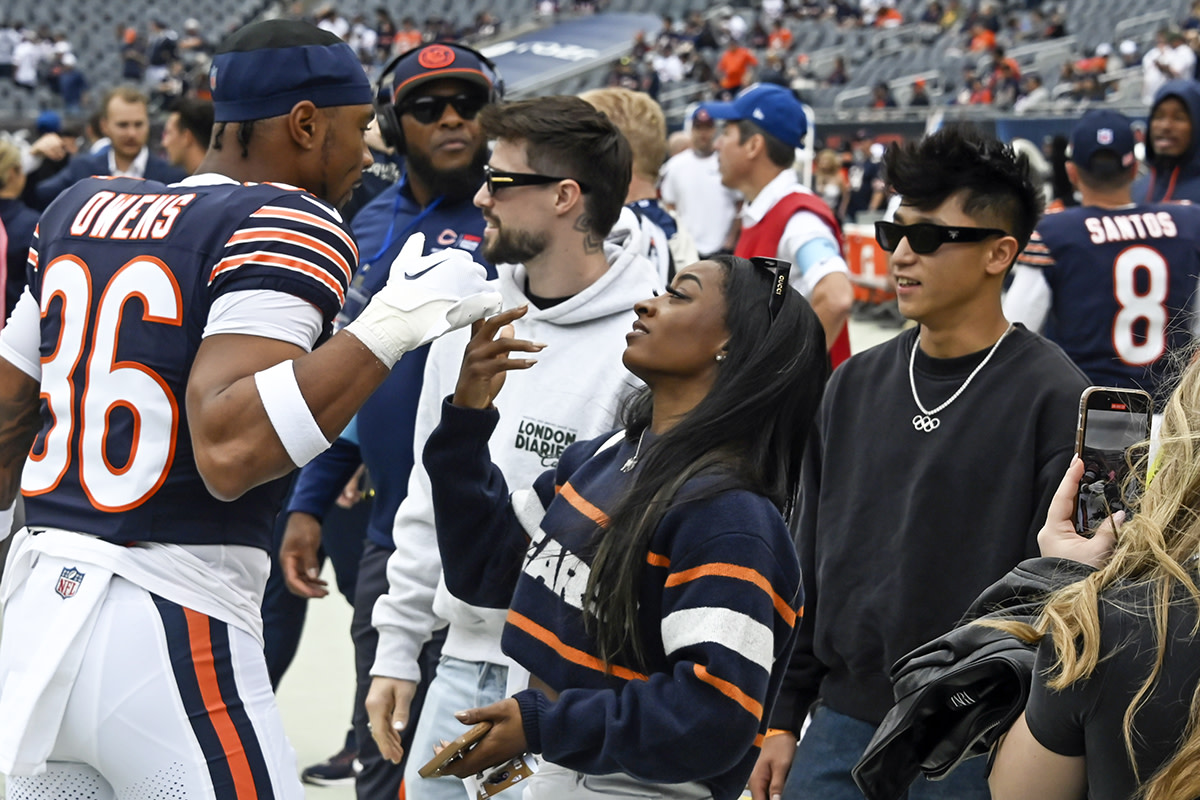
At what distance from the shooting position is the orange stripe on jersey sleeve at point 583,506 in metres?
2.30

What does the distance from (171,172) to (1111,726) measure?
6.64m

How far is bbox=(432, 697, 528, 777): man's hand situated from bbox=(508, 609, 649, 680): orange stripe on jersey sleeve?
20cm

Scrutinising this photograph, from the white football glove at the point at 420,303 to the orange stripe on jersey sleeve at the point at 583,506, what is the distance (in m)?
0.35

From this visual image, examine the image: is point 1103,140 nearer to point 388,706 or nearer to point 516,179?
point 516,179

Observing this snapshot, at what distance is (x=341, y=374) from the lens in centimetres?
213

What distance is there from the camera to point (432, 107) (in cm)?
393

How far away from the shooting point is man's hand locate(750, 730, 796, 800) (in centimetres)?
279

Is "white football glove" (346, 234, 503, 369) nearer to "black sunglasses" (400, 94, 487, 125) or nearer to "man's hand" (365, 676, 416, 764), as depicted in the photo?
"man's hand" (365, 676, 416, 764)

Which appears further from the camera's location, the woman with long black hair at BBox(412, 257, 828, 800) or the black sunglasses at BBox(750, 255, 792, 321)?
the black sunglasses at BBox(750, 255, 792, 321)

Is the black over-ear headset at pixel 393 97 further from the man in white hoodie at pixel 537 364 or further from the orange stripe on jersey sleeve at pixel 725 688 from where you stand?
the orange stripe on jersey sleeve at pixel 725 688

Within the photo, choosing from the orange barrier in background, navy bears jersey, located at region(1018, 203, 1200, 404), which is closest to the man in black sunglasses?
navy bears jersey, located at region(1018, 203, 1200, 404)

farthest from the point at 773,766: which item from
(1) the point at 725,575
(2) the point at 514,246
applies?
(2) the point at 514,246

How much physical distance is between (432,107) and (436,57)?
0.15 metres

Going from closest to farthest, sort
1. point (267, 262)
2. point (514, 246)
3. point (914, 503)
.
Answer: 1. point (267, 262)
2. point (914, 503)
3. point (514, 246)
